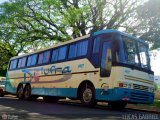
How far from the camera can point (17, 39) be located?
91.5 feet

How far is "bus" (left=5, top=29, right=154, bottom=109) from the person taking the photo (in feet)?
44.4

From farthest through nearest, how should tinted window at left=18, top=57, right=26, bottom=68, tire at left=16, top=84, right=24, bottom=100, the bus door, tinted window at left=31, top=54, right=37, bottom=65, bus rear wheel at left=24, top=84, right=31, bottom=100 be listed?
tinted window at left=18, top=57, right=26, bottom=68 → tire at left=16, top=84, right=24, bottom=100 → bus rear wheel at left=24, top=84, right=31, bottom=100 → tinted window at left=31, top=54, right=37, bottom=65 → the bus door

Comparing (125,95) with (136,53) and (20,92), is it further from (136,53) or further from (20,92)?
(20,92)

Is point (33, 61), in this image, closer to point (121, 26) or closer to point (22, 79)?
point (22, 79)

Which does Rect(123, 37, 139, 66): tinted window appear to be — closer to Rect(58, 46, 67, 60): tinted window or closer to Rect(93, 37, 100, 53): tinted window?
Rect(93, 37, 100, 53): tinted window

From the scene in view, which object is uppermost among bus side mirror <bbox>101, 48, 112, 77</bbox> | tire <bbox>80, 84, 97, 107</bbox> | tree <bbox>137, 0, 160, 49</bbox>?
tree <bbox>137, 0, 160, 49</bbox>

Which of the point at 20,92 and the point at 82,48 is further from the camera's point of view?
the point at 20,92

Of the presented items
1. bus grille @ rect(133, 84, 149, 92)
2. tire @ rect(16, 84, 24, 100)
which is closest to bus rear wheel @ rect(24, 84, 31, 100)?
tire @ rect(16, 84, 24, 100)

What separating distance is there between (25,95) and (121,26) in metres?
9.68

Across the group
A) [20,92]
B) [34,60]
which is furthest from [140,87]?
[20,92]

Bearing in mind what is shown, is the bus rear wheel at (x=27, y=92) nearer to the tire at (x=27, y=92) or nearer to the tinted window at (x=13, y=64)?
the tire at (x=27, y=92)

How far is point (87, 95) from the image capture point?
48.1ft

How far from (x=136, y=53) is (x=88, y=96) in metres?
2.81

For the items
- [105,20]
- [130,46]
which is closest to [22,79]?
[105,20]
